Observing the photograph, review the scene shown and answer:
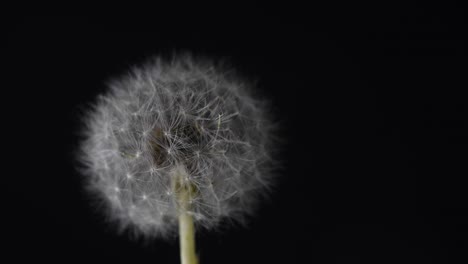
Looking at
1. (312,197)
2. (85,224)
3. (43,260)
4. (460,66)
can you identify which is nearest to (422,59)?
(460,66)

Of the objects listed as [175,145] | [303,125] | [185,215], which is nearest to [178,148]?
[175,145]

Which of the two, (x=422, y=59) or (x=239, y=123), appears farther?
(x=422, y=59)

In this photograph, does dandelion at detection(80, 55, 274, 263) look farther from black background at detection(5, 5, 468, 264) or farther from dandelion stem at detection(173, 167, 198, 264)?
black background at detection(5, 5, 468, 264)

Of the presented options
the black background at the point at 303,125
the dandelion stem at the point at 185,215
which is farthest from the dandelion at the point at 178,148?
the black background at the point at 303,125

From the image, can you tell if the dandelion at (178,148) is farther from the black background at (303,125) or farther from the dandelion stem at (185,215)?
the black background at (303,125)

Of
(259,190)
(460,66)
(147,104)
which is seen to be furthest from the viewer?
(460,66)

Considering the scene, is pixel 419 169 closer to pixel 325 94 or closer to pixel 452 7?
pixel 325 94
